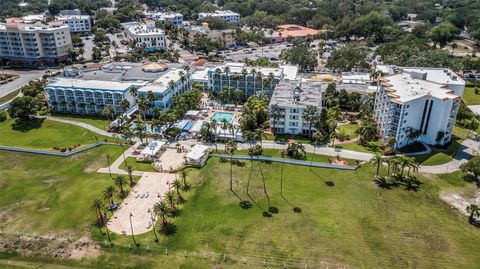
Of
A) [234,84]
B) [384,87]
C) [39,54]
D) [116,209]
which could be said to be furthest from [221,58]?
[116,209]

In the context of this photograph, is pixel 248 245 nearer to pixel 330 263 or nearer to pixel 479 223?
pixel 330 263

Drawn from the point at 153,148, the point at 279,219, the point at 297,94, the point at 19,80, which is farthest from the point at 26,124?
the point at 279,219

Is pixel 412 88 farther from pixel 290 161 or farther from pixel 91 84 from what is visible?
pixel 91 84

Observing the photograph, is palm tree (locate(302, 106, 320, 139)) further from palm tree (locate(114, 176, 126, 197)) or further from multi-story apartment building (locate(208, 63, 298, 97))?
palm tree (locate(114, 176, 126, 197))

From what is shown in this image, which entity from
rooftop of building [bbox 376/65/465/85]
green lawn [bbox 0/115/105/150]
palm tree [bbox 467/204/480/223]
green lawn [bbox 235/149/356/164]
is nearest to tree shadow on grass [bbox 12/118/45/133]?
green lawn [bbox 0/115/105/150]

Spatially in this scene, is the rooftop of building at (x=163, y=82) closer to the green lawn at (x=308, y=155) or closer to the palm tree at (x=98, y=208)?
the green lawn at (x=308, y=155)

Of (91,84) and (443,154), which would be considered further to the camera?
(91,84)
